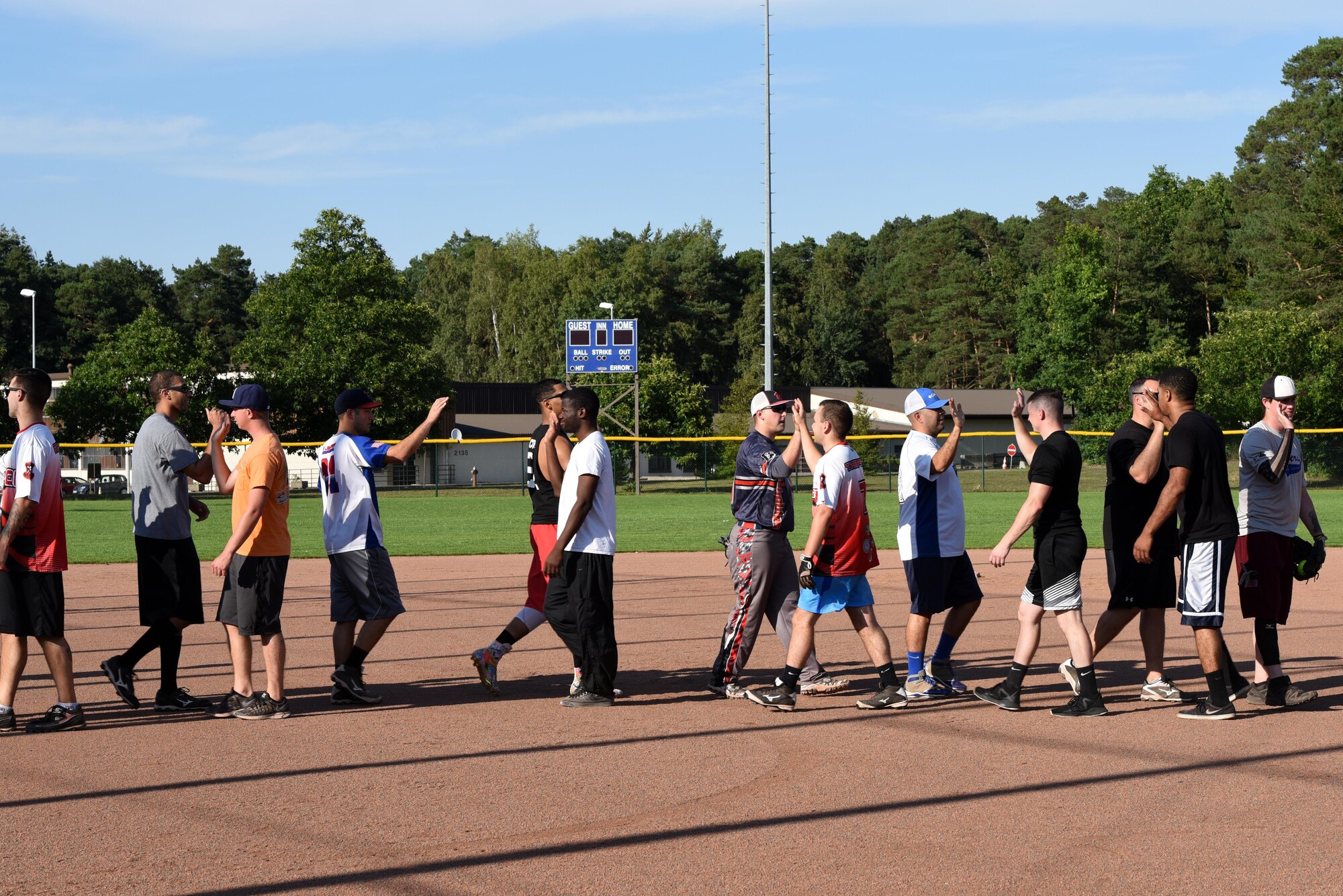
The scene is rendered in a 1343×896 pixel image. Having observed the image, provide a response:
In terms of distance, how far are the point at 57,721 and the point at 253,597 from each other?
1220 mm

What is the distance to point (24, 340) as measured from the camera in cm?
9544

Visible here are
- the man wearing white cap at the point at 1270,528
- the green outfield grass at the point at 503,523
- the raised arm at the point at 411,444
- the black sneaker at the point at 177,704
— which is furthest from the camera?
the green outfield grass at the point at 503,523

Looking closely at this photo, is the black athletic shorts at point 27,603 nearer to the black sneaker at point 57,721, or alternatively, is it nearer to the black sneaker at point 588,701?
the black sneaker at point 57,721

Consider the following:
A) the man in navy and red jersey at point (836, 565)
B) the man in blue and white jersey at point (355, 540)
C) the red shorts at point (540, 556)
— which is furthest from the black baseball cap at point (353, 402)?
the man in navy and red jersey at point (836, 565)

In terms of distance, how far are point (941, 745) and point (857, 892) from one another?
7.95 ft

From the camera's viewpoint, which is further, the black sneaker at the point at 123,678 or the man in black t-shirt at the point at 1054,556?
the black sneaker at the point at 123,678

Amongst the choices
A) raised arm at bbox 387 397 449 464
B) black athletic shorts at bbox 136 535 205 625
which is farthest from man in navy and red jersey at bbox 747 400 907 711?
black athletic shorts at bbox 136 535 205 625

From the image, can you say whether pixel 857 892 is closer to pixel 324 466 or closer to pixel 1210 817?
pixel 1210 817

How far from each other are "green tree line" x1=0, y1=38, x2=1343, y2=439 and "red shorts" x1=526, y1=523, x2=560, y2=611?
46572mm

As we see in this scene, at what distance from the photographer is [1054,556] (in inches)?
294

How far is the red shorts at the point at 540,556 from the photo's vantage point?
8.46 meters

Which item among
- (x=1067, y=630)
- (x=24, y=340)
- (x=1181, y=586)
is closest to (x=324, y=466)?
(x=1067, y=630)

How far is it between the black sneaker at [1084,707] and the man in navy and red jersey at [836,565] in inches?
37.9

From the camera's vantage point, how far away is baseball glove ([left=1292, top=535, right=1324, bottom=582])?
7969mm
